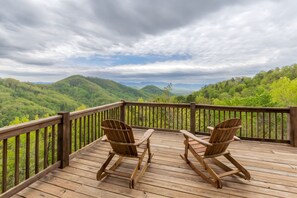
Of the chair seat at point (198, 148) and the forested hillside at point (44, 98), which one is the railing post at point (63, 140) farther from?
the forested hillside at point (44, 98)

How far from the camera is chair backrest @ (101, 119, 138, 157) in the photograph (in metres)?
2.42

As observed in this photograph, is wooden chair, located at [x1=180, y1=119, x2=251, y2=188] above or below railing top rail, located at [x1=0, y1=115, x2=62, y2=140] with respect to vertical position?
below

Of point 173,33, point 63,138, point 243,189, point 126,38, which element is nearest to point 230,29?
point 173,33

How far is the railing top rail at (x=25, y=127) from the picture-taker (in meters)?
1.91

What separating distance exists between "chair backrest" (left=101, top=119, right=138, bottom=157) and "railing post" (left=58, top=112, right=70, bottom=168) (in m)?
0.79

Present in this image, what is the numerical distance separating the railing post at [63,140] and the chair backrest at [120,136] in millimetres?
794

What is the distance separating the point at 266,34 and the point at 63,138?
387 inches

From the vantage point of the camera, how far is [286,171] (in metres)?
2.68

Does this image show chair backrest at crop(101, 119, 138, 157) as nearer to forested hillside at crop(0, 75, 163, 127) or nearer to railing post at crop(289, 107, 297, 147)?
railing post at crop(289, 107, 297, 147)

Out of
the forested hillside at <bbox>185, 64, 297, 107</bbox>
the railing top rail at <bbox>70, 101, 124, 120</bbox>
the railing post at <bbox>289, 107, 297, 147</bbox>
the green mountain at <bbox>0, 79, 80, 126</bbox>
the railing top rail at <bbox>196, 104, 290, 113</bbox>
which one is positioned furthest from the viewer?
the green mountain at <bbox>0, 79, 80, 126</bbox>

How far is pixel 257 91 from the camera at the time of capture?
20.5 metres

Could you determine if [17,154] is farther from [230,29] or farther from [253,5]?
[230,29]

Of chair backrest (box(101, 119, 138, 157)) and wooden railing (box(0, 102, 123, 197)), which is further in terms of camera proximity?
chair backrest (box(101, 119, 138, 157))

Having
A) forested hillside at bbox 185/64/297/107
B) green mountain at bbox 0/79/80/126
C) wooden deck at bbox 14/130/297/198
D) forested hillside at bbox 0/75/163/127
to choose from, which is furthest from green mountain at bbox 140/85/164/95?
green mountain at bbox 0/79/80/126
